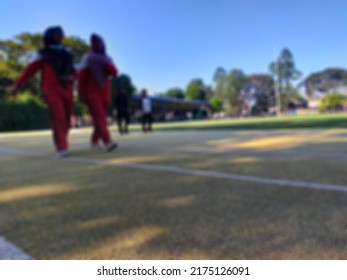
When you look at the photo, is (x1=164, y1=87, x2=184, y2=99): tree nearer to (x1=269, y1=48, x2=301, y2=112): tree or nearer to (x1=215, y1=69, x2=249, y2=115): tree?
(x1=215, y1=69, x2=249, y2=115): tree

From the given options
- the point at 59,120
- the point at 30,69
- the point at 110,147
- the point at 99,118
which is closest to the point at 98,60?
the point at 99,118

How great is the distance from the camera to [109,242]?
1.68 metres

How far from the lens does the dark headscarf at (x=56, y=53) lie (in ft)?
18.1

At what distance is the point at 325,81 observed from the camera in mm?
85000

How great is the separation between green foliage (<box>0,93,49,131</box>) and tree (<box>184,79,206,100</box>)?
78716mm

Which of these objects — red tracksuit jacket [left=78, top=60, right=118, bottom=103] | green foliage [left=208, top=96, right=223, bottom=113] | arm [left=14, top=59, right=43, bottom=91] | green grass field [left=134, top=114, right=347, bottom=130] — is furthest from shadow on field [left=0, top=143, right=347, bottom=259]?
green foliage [left=208, top=96, right=223, bottom=113]

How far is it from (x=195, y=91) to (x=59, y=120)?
344 feet

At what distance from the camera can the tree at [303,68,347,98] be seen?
82438mm

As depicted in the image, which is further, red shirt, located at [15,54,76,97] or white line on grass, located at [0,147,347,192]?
red shirt, located at [15,54,76,97]

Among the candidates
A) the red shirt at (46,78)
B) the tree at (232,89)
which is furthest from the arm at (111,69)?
the tree at (232,89)

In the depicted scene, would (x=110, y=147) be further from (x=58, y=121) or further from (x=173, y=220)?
(x=173, y=220)
